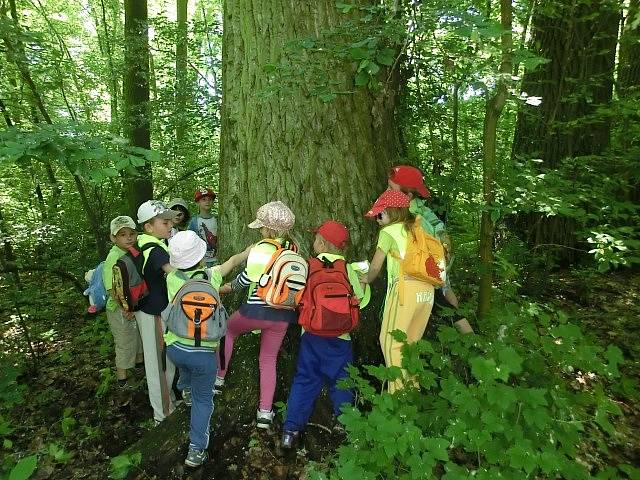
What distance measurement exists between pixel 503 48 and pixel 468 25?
23.4 inches

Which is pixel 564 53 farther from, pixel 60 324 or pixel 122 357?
pixel 60 324

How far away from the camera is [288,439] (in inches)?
115

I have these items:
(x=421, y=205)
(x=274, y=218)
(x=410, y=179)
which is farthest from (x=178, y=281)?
(x=421, y=205)

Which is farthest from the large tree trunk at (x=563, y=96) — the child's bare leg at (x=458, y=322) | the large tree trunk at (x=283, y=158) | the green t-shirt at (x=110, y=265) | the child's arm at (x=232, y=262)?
the green t-shirt at (x=110, y=265)

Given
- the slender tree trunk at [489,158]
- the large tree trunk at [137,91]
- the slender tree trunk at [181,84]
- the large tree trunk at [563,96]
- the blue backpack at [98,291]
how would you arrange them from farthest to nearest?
the large tree trunk at [137,91] < the slender tree trunk at [181,84] < the large tree trunk at [563,96] < the blue backpack at [98,291] < the slender tree trunk at [489,158]

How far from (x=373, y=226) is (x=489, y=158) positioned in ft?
3.38

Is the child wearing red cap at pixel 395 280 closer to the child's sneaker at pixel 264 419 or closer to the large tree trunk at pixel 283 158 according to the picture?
the large tree trunk at pixel 283 158

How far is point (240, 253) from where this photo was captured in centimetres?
316

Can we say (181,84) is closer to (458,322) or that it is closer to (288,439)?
(458,322)

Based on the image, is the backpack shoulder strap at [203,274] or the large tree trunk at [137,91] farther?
the large tree trunk at [137,91]

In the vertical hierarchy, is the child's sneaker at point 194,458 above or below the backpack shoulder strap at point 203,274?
below

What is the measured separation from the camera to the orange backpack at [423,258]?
2848 millimetres

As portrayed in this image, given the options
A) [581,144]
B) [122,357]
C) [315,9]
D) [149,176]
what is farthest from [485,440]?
[149,176]

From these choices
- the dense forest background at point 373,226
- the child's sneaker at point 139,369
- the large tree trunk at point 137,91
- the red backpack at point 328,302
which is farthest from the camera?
the large tree trunk at point 137,91
